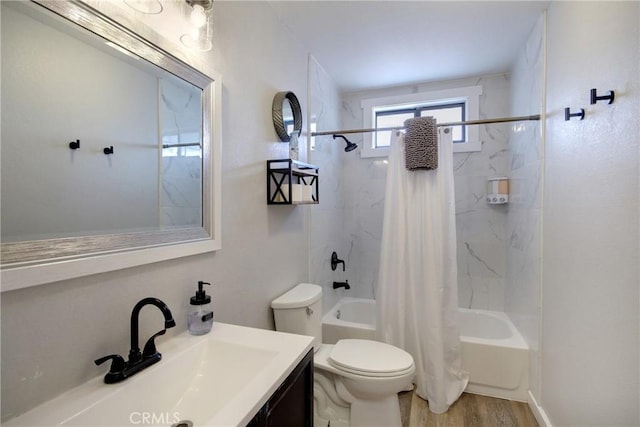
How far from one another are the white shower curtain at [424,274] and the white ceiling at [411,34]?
2.06ft

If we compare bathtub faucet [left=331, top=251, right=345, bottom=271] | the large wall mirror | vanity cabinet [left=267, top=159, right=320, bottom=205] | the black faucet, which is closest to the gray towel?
vanity cabinet [left=267, top=159, right=320, bottom=205]

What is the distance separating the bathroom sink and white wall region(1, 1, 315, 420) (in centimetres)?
7

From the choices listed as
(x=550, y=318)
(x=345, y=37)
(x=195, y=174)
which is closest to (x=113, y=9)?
(x=195, y=174)

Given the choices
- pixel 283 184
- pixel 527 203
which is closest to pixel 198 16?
pixel 283 184

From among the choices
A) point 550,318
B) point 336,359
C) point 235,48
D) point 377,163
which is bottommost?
point 336,359

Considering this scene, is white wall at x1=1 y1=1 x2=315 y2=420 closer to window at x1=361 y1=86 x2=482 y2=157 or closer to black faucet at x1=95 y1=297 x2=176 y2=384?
black faucet at x1=95 y1=297 x2=176 y2=384

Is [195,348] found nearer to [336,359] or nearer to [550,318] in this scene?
[336,359]

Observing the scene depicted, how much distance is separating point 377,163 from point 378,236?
2.36 feet

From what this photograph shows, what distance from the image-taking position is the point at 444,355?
2.13 meters

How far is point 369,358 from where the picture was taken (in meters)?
1.73

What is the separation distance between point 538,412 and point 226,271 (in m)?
2.03

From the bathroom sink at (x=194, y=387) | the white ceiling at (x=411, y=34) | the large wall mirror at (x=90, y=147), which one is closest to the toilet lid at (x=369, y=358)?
the bathroom sink at (x=194, y=387)

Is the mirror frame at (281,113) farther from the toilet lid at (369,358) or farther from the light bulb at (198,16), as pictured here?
the toilet lid at (369,358)

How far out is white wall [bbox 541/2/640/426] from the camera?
1028 mm
